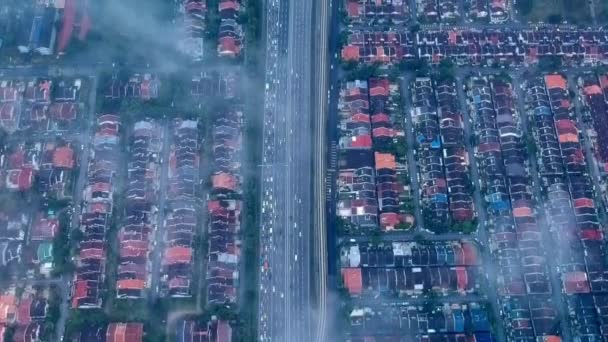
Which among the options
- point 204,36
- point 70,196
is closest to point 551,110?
point 204,36

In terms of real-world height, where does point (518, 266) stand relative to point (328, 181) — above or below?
below

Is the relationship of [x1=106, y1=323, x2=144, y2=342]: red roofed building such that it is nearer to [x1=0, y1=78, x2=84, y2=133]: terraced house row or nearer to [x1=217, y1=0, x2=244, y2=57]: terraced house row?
[x1=0, y1=78, x2=84, y2=133]: terraced house row

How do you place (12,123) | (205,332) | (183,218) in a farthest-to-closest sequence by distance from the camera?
(12,123) → (183,218) → (205,332)

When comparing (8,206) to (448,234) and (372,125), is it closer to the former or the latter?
(372,125)

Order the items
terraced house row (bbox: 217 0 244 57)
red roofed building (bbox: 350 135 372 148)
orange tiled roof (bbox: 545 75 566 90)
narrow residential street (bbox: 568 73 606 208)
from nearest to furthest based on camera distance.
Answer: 1. narrow residential street (bbox: 568 73 606 208)
2. red roofed building (bbox: 350 135 372 148)
3. orange tiled roof (bbox: 545 75 566 90)
4. terraced house row (bbox: 217 0 244 57)

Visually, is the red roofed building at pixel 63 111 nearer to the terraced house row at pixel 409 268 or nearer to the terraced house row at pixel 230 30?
the terraced house row at pixel 230 30

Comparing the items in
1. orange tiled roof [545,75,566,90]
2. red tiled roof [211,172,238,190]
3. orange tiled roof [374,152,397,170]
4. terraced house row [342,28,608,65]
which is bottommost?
red tiled roof [211,172,238,190]

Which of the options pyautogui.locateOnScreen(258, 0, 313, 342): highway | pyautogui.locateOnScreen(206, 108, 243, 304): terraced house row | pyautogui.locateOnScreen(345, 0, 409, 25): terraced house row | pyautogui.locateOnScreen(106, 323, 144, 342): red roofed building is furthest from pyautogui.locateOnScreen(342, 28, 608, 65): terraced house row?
pyautogui.locateOnScreen(106, 323, 144, 342): red roofed building

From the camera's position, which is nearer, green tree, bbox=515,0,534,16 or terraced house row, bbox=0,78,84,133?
terraced house row, bbox=0,78,84,133
